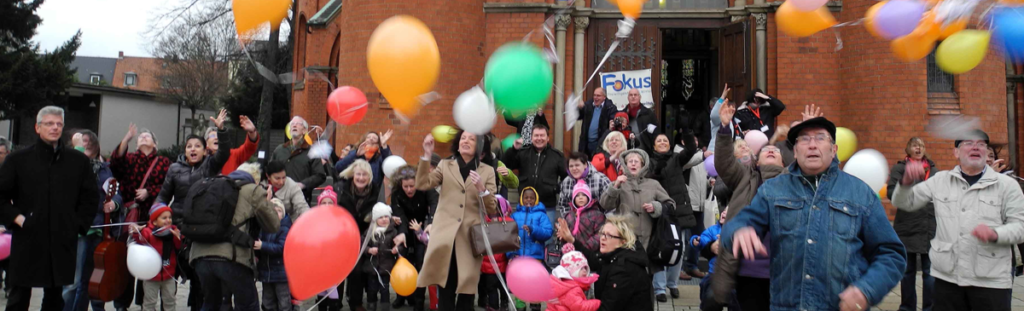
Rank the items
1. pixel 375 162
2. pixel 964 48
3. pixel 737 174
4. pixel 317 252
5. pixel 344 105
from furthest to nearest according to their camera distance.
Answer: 1. pixel 375 162
2. pixel 344 105
3. pixel 964 48
4. pixel 317 252
5. pixel 737 174

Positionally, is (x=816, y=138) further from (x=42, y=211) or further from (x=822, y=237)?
(x=42, y=211)

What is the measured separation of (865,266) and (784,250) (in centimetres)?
36

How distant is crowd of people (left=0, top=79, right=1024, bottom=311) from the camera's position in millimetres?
3285

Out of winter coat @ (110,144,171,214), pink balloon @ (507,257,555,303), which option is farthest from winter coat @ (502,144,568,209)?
winter coat @ (110,144,171,214)

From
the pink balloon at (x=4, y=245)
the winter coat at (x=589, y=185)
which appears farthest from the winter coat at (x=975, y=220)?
the pink balloon at (x=4, y=245)

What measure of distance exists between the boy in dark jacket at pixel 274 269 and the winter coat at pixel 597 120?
4.34 metres

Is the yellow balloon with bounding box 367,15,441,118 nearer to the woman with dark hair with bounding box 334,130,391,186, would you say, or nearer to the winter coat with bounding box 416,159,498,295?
the winter coat with bounding box 416,159,498,295

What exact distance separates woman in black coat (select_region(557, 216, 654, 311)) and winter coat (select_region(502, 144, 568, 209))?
261cm

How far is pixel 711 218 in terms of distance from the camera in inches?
325

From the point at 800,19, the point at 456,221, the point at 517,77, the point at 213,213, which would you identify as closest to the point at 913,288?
the point at 800,19

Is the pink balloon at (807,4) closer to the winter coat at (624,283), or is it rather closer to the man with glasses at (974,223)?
the man with glasses at (974,223)

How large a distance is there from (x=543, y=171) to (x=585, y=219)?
1588 mm

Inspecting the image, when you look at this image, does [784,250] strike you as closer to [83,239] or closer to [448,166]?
[448,166]

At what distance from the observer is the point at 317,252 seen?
15.5 feet
